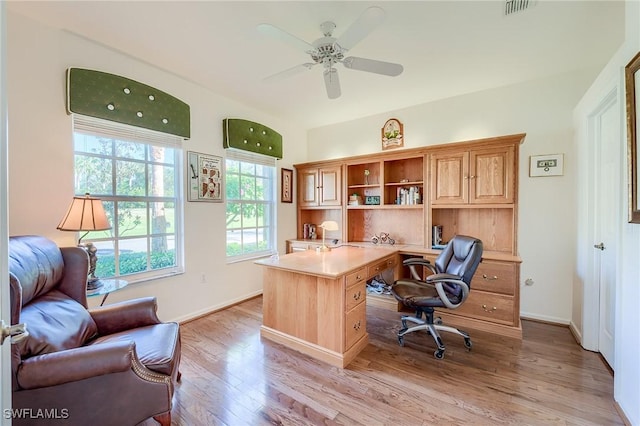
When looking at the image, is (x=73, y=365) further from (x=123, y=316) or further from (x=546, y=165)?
(x=546, y=165)

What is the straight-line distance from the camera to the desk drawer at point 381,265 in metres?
2.66

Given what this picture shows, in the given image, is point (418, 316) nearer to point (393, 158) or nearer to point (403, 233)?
point (403, 233)

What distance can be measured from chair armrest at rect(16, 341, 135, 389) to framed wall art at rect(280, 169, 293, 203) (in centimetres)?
326

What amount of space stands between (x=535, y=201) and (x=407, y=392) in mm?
2600

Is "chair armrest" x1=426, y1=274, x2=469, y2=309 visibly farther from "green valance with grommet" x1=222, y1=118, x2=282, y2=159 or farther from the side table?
"green valance with grommet" x1=222, y1=118, x2=282, y2=159

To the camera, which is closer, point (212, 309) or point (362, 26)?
point (362, 26)

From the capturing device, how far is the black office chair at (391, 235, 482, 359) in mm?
2340

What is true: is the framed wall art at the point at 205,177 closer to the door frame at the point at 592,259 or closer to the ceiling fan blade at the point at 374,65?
the ceiling fan blade at the point at 374,65

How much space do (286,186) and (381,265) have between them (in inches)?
88.0

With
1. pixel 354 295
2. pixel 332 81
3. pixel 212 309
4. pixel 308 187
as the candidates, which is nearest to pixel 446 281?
pixel 354 295

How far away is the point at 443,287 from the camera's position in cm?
246

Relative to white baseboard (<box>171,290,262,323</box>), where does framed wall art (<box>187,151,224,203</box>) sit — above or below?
above

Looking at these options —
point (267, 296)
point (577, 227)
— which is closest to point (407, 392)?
point (267, 296)

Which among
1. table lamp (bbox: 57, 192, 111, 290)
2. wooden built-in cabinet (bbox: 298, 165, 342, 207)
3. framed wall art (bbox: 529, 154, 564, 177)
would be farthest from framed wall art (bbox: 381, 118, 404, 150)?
table lamp (bbox: 57, 192, 111, 290)
